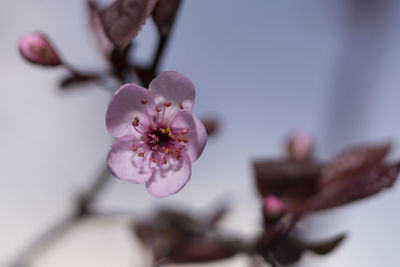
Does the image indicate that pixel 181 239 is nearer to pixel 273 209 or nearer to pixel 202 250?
pixel 202 250

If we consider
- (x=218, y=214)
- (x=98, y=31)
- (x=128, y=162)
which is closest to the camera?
(x=128, y=162)

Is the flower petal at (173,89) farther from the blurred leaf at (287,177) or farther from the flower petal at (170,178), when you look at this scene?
the blurred leaf at (287,177)

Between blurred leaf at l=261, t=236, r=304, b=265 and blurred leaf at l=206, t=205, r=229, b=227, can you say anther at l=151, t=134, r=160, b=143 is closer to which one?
blurred leaf at l=261, t=236, r=304, b=265

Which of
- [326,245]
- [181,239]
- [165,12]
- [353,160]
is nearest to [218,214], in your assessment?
[181,239]

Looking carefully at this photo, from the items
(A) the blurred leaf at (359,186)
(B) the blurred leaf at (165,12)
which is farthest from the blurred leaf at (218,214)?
(B) the blurred leaf at (165,12)

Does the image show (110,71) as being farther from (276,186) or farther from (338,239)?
(338,239)

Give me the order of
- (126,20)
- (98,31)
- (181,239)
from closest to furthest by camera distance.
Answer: (126,20) → (98,31) → (181,239)

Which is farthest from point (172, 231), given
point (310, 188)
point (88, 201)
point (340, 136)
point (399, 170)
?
point (340, 136)
